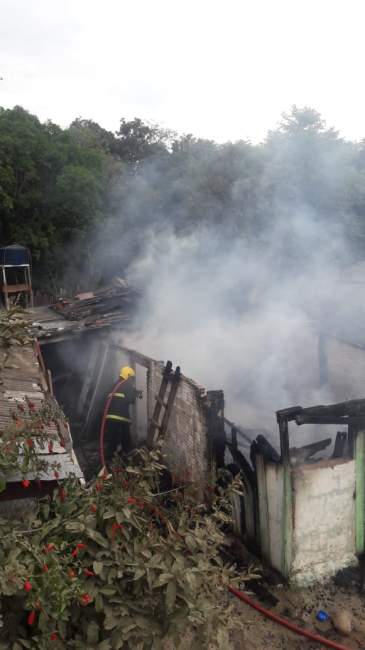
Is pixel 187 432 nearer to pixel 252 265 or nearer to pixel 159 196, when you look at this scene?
pixel 252 265

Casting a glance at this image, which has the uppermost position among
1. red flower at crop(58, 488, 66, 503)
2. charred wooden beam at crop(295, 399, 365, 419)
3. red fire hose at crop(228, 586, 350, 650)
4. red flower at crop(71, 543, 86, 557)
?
red flower at crop(58, 488, 66, 503)

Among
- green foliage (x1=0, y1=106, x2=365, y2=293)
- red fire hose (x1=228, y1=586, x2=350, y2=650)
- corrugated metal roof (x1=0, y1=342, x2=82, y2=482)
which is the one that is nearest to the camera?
corrugated metal roof (x1=0, y1=342, x2=82, y2=482)

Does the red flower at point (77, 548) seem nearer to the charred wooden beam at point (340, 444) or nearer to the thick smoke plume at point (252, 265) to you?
the charred wooden beam at point (340, 444)

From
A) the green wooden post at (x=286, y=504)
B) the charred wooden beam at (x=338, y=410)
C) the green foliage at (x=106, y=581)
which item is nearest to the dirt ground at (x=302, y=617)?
the green wooden post at (x=286, y=504)

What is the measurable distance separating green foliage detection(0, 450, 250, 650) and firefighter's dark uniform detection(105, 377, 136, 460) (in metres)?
6.59

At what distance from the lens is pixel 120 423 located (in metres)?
9.22

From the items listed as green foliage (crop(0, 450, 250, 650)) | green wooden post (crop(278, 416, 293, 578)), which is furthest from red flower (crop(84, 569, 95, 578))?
green wooden post (crop(278, 416, 293, 578))

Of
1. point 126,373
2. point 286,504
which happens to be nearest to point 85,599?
point 286,504

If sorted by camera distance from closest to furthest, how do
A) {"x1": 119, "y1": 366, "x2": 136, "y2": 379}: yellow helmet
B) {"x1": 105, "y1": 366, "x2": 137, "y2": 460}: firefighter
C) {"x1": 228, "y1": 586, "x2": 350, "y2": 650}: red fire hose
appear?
{"x1": 228, "y1": 586, "x2": 350, "y2": 650}: red fire hose
{"x1": 119, "y1": 366, "x2": 136, "y2": 379}: yellow helmet
{"x1": 105, "y1": 366, "x2": 137, "y2": 460}: firefighter

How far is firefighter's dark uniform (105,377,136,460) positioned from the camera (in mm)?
9094

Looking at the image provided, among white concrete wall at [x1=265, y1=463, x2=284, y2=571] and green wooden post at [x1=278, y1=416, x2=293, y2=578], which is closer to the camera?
green wooden post at [x1=278, y1=416, x2=293, y2=578]

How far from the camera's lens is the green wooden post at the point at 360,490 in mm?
5047

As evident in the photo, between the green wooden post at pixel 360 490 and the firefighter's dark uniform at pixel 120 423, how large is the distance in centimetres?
472

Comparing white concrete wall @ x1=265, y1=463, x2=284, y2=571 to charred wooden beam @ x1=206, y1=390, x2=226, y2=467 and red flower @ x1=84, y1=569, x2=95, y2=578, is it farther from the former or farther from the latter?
red flower @ x1=84, y1=569, x2=95, y2=578
